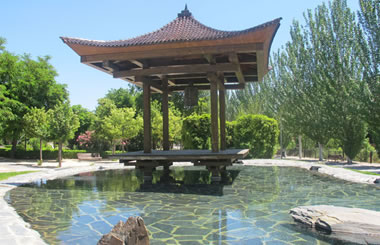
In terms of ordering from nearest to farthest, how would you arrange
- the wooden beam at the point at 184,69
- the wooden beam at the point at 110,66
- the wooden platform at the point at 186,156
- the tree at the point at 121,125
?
the wooden platform at the point at 186,156 → the wooden beam at the point at 184,69 → the wooden beam at the point at 110,66 → the tree at the point at 121,125

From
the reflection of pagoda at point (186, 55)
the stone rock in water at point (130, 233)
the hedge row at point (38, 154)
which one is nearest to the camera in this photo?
the stone rock in water at point (130, 233)

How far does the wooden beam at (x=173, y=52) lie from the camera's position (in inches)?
341

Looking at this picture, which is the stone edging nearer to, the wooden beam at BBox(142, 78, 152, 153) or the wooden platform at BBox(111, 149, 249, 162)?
the wooden platform at BBox(111, 149, 249, 162)

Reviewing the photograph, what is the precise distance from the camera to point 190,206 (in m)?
6.48

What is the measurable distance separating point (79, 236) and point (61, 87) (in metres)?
28.3

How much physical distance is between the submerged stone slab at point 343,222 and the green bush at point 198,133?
41.1ft

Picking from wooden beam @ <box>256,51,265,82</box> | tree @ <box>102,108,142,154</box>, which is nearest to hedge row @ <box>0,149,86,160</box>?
tree @ <box>102,108,142,154</box>

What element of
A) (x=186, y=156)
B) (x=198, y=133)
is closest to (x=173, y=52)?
(x=186, y=156)

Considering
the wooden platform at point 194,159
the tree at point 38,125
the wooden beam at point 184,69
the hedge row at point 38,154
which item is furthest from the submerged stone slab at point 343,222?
the hedge row at point 38,154

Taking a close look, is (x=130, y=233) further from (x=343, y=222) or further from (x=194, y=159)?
(x=194, y=159)

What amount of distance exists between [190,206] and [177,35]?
5.26 m

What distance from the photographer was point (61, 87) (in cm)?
3019

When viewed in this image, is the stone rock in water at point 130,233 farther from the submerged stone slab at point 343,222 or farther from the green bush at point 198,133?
the green bush at point 198,133

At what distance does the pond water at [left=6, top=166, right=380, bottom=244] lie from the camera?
15.0 feet
